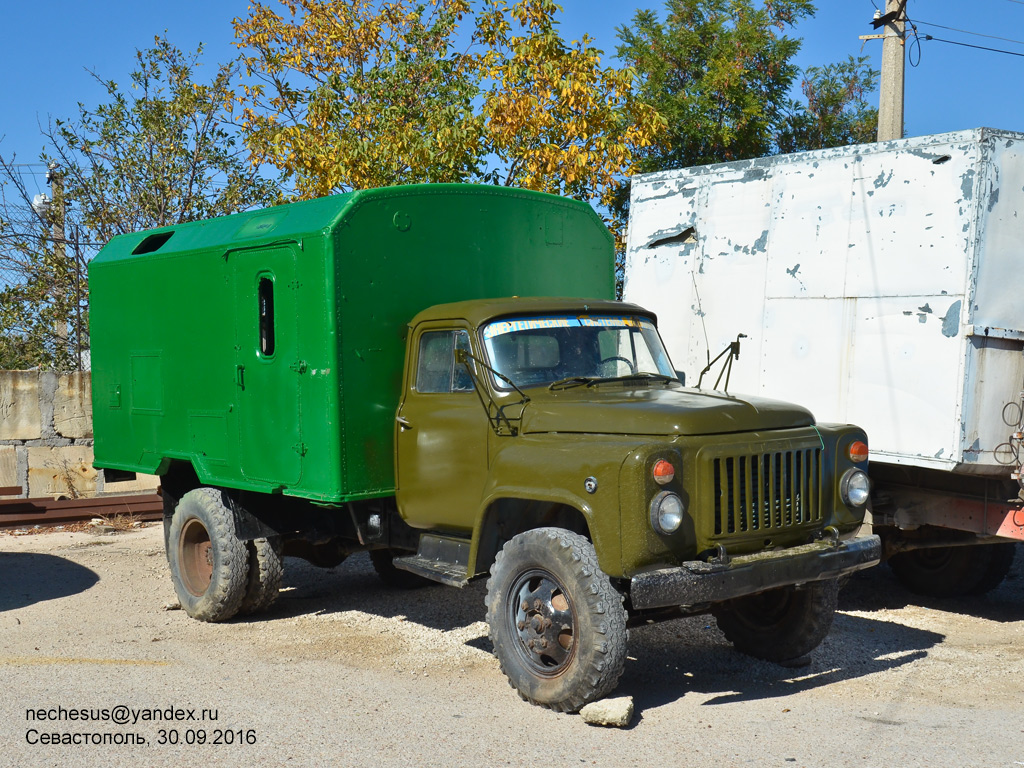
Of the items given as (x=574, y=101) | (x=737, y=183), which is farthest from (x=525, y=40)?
(x=737, y=183)

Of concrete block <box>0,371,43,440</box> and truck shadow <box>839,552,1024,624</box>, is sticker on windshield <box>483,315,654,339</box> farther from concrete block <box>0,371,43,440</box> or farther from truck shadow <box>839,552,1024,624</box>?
concrete block <box>0,371,43,440</box>

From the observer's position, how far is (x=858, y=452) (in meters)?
6.27

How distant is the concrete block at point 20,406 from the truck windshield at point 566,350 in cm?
888

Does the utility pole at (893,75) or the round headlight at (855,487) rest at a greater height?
the utility pole at (893,75)

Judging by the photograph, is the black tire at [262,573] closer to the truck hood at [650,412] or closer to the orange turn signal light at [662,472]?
the truck hood at [650,412]

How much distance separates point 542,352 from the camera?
6.53 meters

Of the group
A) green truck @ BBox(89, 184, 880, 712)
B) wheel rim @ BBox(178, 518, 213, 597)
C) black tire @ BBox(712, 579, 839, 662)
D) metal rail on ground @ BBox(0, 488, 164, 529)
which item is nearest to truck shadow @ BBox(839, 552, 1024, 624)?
black tire @ BBox(712, 579, 839, 662)

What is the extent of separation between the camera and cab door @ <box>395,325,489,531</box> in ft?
21.2

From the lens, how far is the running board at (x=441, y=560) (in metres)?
6.45

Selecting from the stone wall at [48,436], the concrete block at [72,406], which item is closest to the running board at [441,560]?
the stone wall at [48,436]

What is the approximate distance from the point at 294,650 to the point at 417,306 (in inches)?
96.5

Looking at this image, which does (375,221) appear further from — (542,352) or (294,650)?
(294,650)

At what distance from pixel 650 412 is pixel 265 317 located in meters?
3.17

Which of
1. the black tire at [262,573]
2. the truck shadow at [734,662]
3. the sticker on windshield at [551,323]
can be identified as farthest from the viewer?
the black tire at [262,573]
